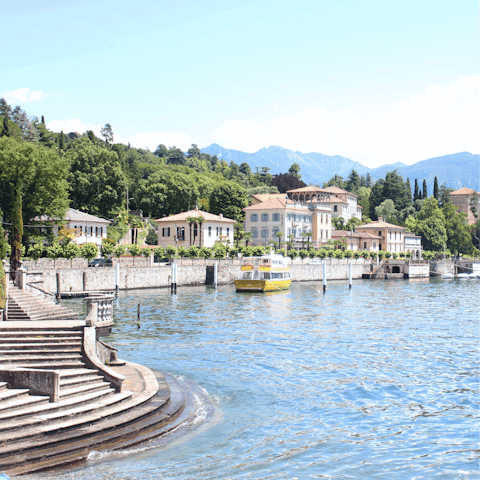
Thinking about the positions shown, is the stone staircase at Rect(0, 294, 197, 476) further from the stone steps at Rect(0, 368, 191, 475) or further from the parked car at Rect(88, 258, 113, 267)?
the parked car at Rect(88, 258, 113, 267)

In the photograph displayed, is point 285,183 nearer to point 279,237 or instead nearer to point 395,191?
point 395,191

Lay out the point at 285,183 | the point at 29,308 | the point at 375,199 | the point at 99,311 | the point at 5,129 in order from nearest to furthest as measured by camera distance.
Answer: the point at 99,311 → the point at 29,308 → the point at 5,129 → the point at 285,183 → the point at 375,199

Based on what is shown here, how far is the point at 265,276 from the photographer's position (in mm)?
70062

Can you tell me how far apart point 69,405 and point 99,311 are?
616cm

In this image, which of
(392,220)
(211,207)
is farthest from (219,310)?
(392,220)

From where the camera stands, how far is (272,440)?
15.9 meters

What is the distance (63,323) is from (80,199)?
7542cm

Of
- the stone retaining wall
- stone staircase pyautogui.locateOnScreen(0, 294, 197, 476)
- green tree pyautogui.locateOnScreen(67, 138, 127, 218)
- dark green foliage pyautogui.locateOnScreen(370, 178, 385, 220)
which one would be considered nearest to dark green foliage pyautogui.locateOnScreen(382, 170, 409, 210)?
dark green foliage pyautogui.locateOnScreen(370, 178, 385, 220)

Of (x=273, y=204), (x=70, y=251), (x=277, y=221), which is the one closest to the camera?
(x=70, y=251)

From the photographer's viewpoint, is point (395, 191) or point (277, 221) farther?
point (395, 191)

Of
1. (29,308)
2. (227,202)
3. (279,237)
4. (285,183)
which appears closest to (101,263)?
(29,308)

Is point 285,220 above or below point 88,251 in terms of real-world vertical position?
above

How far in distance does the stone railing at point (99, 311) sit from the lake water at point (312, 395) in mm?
4124

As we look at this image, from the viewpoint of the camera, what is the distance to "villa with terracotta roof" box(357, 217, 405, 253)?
5453 inches
